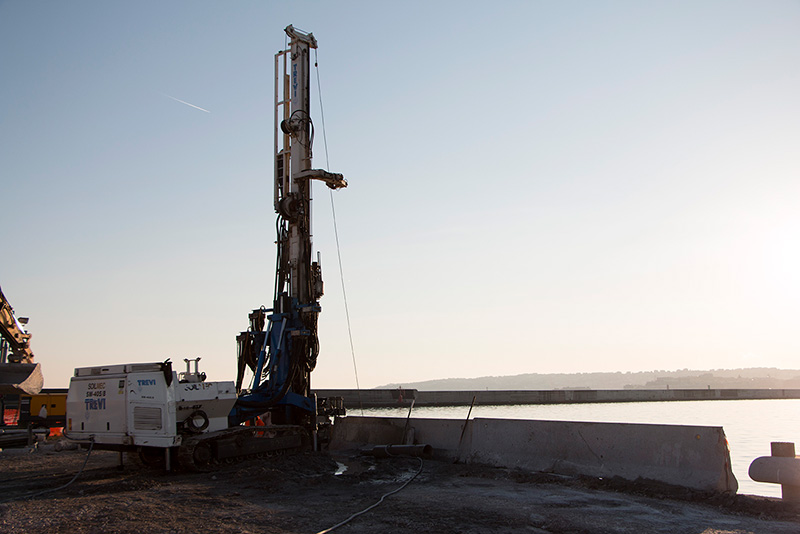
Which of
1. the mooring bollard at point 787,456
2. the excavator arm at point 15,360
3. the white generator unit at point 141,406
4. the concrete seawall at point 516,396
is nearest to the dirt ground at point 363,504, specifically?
the mooring bollard at point 787,456

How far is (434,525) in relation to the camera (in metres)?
7.49

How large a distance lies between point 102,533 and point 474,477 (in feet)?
19.8

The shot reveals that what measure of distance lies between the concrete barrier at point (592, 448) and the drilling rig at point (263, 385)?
2627 millimetres

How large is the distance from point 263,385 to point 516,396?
174ft

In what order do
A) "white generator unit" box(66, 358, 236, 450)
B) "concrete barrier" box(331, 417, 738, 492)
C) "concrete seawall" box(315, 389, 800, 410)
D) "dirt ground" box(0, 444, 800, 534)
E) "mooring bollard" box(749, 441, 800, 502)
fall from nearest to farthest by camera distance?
"dirt ground" box(0, 444, 800, 534) → "mooring bollard" box(749, 441, 800, 502) → "concrete barrier" box(331, 417, 738, 492) → "white generator unit" box(66, 358, 236, 450) → "concrete seawall" box(315, 389, 800, 410)

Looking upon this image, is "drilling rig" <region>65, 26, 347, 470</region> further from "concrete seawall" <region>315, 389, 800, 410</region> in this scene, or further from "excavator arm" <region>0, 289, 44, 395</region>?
"concrete seawall" <region>315, 389, 800, 410</region>

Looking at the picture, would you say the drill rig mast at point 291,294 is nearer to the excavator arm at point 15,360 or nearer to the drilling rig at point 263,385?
the drilling rig at point 263,385

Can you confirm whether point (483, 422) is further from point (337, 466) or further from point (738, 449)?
point (738, 449)

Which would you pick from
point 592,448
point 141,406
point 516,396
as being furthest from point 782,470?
point 516,396

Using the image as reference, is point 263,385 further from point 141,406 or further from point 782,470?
point 782,470

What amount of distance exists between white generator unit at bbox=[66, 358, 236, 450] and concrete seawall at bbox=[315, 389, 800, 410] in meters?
37.6

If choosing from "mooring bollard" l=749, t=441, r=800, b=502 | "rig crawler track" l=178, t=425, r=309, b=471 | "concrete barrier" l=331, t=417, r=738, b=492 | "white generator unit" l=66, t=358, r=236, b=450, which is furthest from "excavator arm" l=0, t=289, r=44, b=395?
"mooring bollard" l=749, t=441, r=800, b=502

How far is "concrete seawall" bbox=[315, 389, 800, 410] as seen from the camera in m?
58.5

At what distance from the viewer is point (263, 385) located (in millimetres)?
15680
